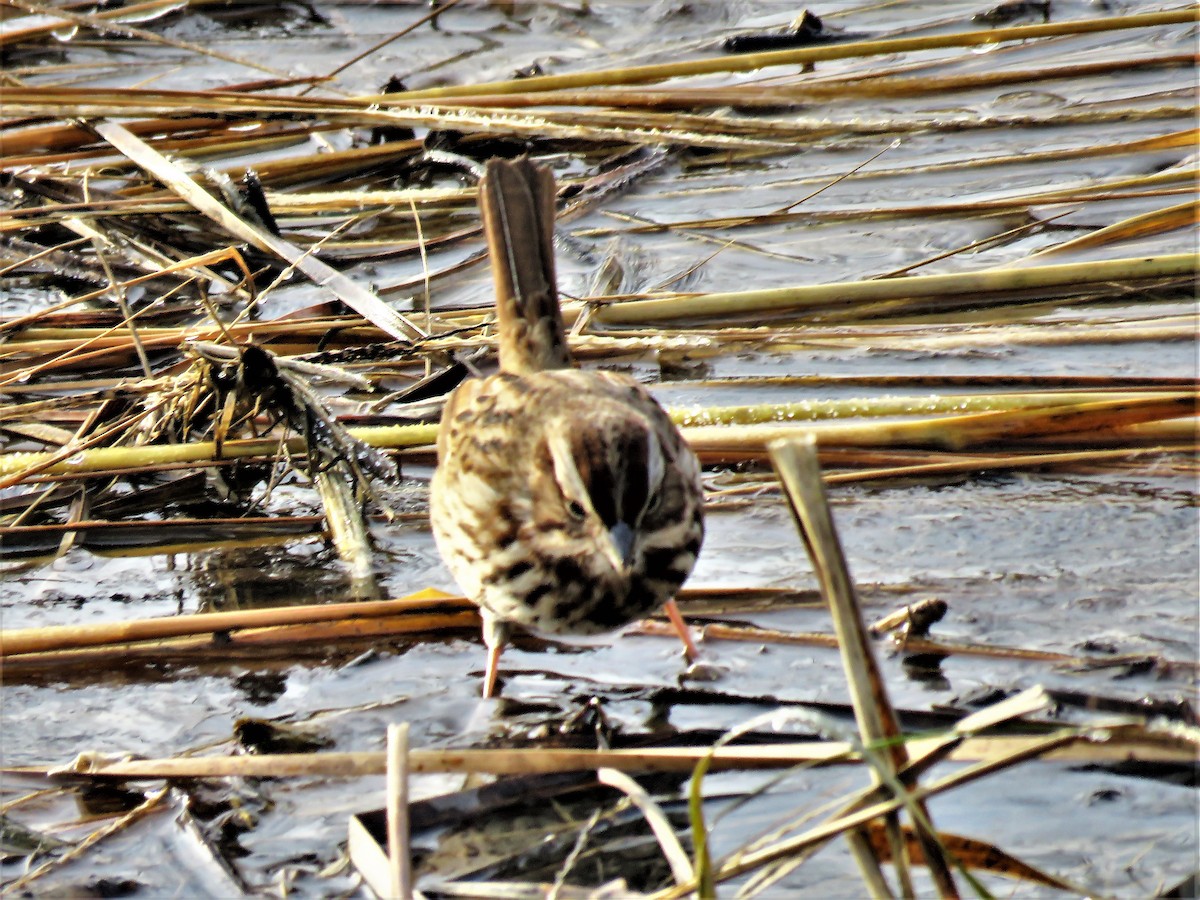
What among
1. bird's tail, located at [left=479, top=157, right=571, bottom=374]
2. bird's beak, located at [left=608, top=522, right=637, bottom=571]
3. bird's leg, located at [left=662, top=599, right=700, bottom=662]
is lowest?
bird's leg, located at [left=662, top=599, right=700, bottom=662]

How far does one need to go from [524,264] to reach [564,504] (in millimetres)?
1223

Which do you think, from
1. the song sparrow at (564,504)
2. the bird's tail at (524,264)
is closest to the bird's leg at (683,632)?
the song sparrow at (564,504)

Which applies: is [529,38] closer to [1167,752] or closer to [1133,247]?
[1133,247]

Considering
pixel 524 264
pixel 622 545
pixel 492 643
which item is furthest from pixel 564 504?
pixel 524 264

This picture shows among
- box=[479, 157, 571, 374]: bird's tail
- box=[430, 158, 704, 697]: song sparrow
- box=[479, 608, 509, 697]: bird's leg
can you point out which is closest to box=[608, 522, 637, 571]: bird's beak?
box=[430, 158, 704, 697]: song sparrow

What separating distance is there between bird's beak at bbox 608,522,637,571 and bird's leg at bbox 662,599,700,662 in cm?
53

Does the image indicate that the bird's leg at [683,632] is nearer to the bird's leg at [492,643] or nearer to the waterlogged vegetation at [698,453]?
the waterlogged vegetation at [698,453]

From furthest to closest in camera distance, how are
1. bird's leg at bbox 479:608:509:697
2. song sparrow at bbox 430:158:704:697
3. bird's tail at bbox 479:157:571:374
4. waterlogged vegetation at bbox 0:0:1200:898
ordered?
1. bird's tail at bbox 479:157:571:374
2. bird's leg at bbox 479:608:509:697
3. song sparrow at bbox 430:158:704:697
4. waterlogged vegetation at bbox 0:0:1200:898

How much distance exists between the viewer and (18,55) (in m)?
10.2

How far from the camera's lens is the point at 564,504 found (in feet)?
12.8

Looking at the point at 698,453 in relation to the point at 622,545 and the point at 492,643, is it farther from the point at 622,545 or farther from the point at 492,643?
the point at 622,545

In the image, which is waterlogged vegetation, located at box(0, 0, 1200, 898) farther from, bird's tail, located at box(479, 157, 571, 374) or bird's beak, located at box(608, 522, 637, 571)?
bird's tail, located at box(479, 157, 571, 374)

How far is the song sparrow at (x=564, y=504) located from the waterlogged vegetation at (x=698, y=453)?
0.90 ft

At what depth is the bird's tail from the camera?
4828mm
